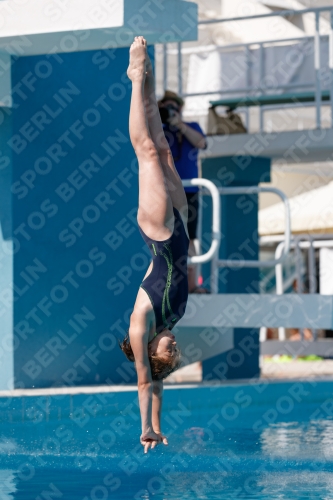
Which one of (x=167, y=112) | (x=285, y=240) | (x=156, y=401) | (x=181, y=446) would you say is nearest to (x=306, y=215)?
(x=285, y=240)

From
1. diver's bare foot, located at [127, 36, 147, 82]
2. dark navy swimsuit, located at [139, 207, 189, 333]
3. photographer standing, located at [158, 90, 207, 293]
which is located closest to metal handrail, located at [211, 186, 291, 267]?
photographer standing, located at [158, 90, 207, 293]

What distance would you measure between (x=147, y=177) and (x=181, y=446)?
168cm

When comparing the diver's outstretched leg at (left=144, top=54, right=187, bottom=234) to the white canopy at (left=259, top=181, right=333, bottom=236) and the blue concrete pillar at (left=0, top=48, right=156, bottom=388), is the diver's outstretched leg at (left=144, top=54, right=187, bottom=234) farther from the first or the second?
the white canopy at (left=259, top=181, right=333, bottom=236)

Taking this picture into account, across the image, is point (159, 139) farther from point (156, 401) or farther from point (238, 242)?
point (238, 242)

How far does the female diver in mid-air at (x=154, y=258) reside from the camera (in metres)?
4.15

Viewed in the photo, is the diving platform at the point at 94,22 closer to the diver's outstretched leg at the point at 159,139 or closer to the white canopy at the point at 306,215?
the diver's outstretched leg at the point at 159,139

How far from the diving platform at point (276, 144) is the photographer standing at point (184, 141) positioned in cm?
143

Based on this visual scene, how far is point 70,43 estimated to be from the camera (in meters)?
6.13

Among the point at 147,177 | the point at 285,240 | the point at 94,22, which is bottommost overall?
the point at 285,240

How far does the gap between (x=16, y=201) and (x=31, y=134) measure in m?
0.57

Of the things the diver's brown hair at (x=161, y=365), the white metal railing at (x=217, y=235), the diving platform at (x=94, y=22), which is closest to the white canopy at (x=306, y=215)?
the white metal railing at (x=217, y=235)

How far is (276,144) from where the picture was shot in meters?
8.58

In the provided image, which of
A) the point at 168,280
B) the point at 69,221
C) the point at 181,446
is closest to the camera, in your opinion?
the point at 168,280

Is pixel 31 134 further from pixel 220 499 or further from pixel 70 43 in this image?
pixel 220 499
